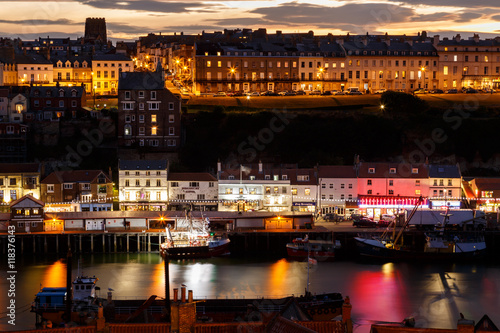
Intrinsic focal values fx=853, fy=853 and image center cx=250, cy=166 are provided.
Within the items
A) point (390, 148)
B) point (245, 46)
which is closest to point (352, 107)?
point (390, 148)

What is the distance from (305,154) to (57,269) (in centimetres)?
1644

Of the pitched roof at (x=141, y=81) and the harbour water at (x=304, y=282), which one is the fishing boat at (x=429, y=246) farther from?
the pitched roof at (x=141, y=81)

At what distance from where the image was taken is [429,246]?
1237 inches

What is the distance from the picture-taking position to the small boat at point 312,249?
30297mm

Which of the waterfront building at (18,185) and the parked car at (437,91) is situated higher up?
the parked car at (437,91)

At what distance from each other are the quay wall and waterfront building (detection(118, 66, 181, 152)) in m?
11.3

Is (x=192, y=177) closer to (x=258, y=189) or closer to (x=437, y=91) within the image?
(x=258, y=189)

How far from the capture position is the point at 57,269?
2825cm

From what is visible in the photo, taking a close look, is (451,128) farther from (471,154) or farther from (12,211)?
(12,211)

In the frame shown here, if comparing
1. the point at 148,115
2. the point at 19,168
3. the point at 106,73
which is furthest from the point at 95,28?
the point at 19,168

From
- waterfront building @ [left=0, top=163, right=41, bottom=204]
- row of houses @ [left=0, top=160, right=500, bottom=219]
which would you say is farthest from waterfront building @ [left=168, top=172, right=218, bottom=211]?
waterfront building @ [left=0, top=163, right=41, bottom=204]

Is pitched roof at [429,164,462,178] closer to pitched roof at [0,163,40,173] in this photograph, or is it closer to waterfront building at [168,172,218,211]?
waterfront building at [168,172,218,211]

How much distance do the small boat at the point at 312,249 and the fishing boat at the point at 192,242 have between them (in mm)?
2419

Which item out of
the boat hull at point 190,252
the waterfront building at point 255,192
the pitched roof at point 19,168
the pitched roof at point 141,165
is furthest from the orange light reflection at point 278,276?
the pitched roof at point 19,168
